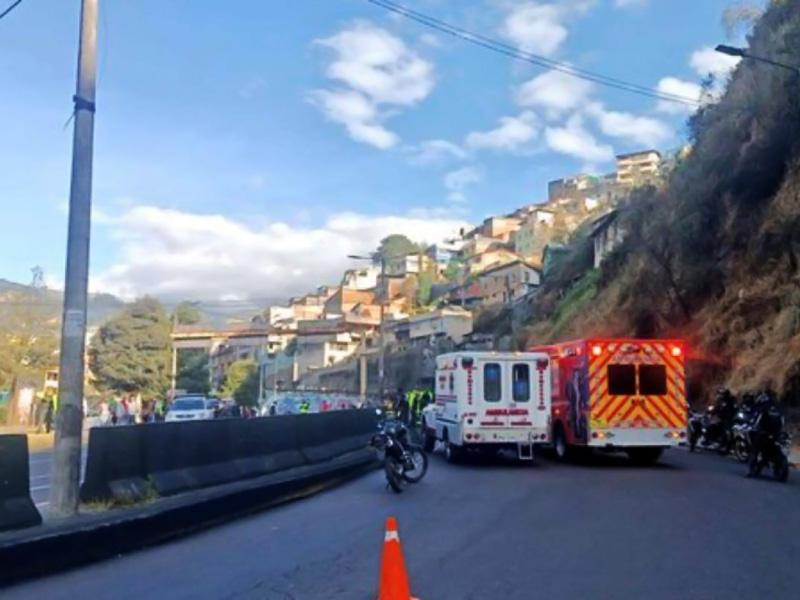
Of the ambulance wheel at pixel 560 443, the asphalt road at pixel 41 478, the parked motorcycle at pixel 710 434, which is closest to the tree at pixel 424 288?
the asphalt road at pixel 41 478

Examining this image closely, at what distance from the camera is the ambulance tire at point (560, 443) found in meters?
22.0

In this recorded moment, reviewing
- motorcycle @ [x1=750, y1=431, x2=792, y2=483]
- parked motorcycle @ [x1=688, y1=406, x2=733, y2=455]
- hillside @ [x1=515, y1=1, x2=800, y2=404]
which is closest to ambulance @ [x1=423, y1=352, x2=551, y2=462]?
motorcycle @ [x1=750, y1=431, x2=792, y2=483]

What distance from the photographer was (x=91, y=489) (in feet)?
34.9

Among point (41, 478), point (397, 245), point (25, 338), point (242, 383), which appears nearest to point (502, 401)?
point (41, 478)

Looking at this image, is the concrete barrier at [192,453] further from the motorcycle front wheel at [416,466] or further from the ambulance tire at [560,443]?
the ambulance tire at [560,443]

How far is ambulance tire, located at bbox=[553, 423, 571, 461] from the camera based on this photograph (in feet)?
72.1

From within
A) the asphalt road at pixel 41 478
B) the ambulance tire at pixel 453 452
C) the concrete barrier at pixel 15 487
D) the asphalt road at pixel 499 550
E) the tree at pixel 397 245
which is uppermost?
the tree at pixel 397 245

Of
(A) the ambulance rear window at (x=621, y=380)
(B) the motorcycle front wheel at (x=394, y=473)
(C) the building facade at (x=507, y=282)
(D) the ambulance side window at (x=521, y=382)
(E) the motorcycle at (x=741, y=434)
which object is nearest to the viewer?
(B) the motorcycle front wheel at (x=394, y=473)

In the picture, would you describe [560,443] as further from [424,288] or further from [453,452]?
[424,288]

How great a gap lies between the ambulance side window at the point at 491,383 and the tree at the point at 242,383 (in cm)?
6386

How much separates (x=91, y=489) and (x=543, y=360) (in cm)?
1236

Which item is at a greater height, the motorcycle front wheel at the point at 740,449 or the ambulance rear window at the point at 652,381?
the ambulance rear window at the point at 652,381

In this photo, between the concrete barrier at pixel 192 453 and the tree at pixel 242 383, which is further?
the tree at pixel 242 383

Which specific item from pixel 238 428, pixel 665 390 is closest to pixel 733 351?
pixel 665 390
